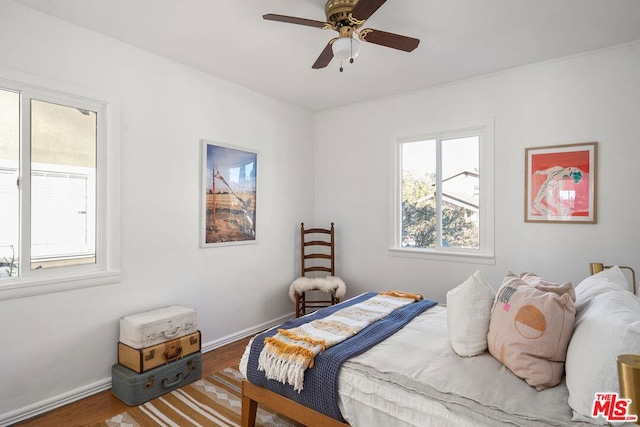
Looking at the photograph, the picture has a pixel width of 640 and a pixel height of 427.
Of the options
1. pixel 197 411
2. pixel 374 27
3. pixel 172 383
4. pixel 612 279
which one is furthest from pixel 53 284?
pixel 612 279

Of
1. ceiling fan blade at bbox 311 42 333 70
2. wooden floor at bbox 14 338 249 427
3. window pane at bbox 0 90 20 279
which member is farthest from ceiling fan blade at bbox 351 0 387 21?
wooden floor at bbox 14 338 249 427

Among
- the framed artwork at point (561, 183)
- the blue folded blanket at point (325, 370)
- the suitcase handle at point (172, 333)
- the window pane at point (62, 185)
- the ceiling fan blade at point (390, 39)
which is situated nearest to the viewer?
the blue folded blanket at point (325, 370)

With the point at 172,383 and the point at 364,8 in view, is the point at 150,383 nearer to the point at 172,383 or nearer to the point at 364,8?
the point at 172,383

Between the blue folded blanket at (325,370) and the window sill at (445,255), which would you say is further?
the window sill at (445,255)

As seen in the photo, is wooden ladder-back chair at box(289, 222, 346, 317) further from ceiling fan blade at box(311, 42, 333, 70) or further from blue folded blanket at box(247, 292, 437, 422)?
ceiling fan blade at box(311, 42, 333, 70)

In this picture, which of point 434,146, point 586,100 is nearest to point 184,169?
point 434,146

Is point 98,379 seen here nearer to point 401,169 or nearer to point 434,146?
point 401,169

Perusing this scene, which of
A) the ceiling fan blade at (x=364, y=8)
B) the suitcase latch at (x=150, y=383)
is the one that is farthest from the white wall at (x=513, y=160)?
the suitcase latch at (x=150, y=383)

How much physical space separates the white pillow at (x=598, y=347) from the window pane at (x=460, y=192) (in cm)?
213

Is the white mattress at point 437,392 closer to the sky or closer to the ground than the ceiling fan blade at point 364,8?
closer to the ground

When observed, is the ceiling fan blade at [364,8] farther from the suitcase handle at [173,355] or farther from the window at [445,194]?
the suitcase handle at [173,355]

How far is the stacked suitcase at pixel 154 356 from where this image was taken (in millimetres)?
2492

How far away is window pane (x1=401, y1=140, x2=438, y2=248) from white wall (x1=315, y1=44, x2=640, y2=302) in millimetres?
217

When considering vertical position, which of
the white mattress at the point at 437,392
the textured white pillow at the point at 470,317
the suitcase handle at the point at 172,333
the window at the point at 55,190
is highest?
the window at the point at 55,190
